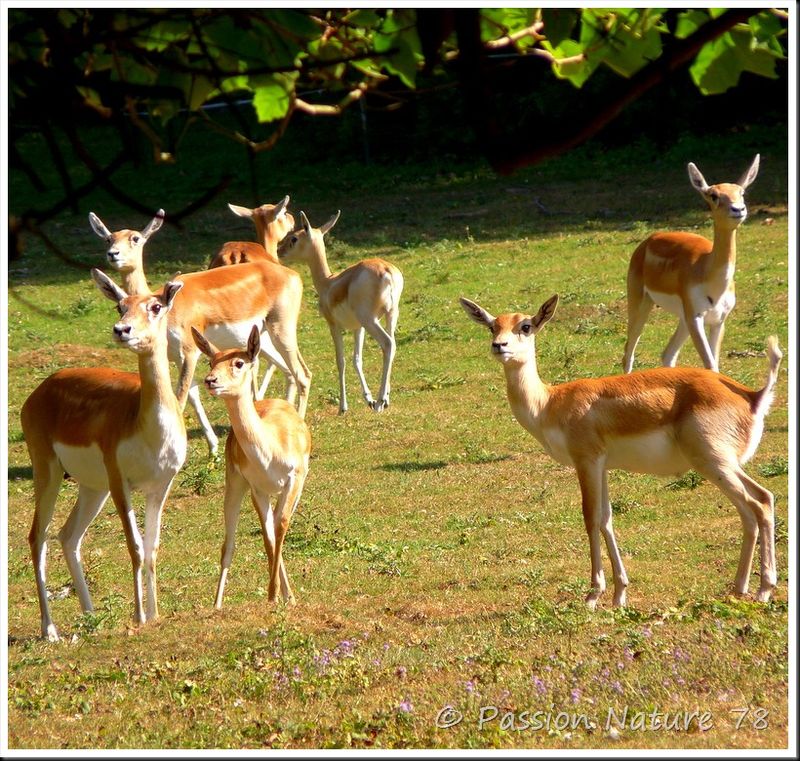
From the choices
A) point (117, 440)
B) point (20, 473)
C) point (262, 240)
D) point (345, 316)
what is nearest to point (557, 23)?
point (117, 440)

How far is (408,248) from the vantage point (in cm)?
1758

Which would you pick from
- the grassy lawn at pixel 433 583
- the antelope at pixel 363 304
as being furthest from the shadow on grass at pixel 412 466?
the antelope at pixel 363 304

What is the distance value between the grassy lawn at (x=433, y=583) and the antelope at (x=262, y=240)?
1240 mm

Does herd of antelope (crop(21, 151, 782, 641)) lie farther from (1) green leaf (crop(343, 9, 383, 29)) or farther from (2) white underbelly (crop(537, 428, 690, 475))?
(1) green leaf (crop(343, 9, 383, 29))

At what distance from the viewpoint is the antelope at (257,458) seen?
6215 mm

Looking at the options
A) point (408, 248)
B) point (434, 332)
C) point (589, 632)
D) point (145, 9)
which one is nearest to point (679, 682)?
point (589, 632)

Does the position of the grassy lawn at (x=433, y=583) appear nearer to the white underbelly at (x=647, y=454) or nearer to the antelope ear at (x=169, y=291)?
the white underbelly at (x=647, y=454)

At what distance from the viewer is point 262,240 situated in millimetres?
12328

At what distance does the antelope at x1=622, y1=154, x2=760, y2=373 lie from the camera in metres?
9.41

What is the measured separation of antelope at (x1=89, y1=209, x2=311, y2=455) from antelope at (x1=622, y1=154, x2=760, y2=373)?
2.78 metres

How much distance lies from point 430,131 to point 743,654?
756 inches

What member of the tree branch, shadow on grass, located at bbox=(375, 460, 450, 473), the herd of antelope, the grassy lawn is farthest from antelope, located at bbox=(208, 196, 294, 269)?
the tree branch

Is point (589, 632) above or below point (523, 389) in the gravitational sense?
below

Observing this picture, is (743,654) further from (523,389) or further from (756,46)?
(756,46)
